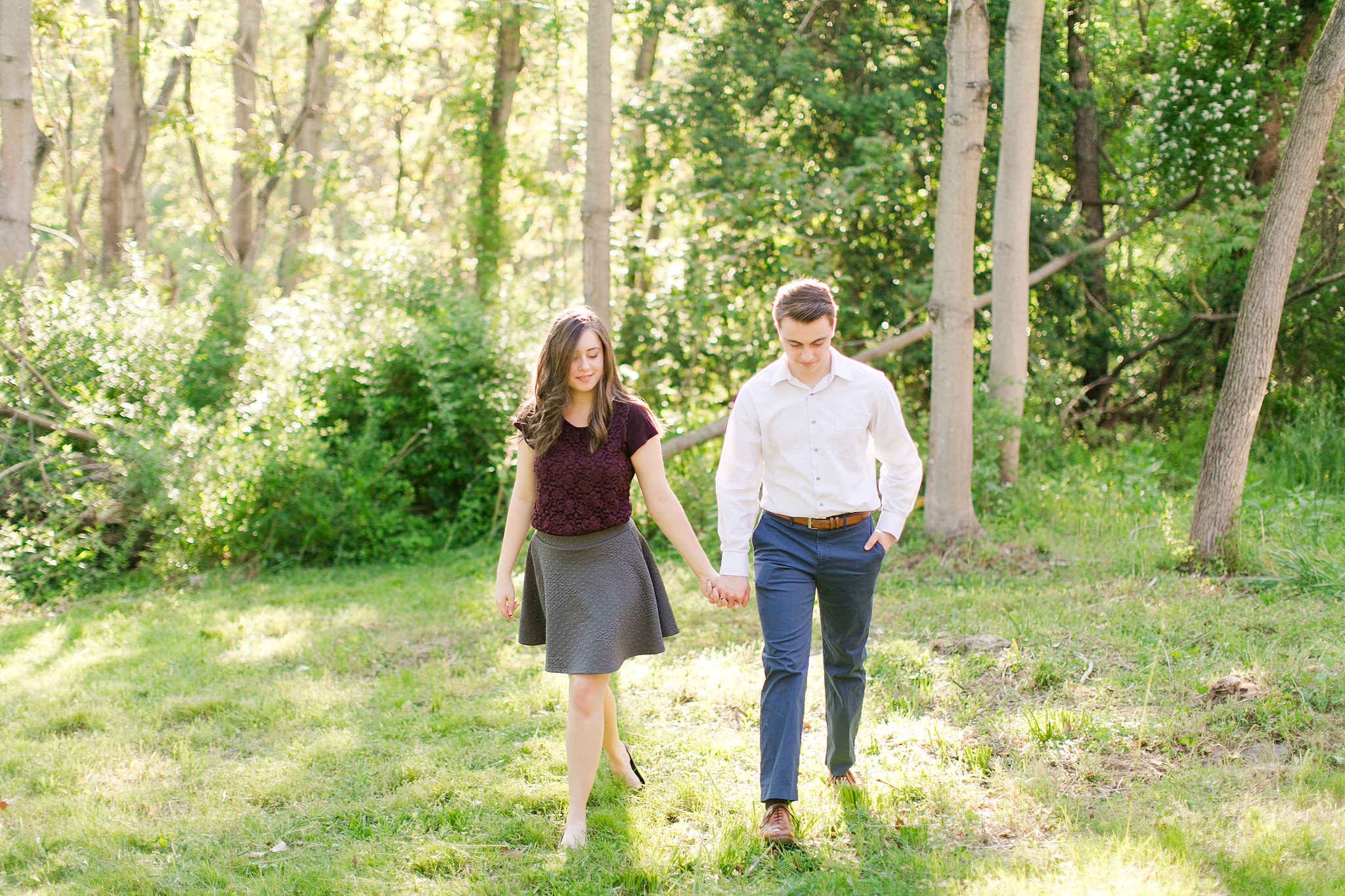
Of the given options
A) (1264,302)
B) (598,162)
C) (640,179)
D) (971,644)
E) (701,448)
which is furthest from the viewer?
(640,179)

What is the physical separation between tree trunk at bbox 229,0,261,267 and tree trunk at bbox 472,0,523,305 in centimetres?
385

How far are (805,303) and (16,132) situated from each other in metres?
9.85

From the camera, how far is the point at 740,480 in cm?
400

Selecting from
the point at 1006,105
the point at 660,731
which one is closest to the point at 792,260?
the point at 1006,105

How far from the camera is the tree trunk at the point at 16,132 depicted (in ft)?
33.8

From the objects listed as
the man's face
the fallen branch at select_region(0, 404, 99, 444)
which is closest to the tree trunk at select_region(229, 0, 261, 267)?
the fallen branch at select_region(0, 404, 99, 444)

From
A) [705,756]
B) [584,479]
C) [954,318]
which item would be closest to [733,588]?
[584,479]

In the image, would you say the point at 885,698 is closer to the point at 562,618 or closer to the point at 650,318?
the point at 562,618

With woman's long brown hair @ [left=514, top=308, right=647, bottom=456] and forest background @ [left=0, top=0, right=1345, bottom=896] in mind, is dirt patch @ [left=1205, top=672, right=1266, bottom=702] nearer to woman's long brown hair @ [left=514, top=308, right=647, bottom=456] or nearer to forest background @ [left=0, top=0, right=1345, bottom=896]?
forest background @ [left=0, top=0, right=1345, bottom=896]

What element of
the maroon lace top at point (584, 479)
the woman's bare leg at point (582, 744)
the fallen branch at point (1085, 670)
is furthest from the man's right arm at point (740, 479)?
the fallen branch at point (1085, 670)

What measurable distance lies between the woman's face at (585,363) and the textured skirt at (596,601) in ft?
1.81

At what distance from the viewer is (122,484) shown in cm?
901

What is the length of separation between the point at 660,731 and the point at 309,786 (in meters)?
1.61

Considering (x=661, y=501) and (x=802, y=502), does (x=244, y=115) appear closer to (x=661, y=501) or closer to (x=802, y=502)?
(x=661, y=501)
